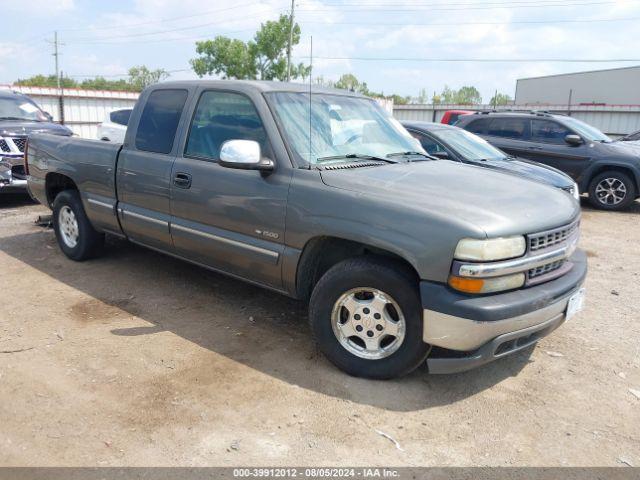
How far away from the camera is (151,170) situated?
15.0 ft

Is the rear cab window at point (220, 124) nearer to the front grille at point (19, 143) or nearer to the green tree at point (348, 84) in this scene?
the green tree at point (348, 84)

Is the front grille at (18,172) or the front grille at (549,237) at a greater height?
the front grille at (549,237)

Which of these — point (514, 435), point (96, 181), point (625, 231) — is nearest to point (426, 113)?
point (625, 231)

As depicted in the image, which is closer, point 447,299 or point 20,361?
point 447,299

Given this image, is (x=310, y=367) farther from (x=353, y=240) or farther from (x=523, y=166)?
(x=523, y=166)

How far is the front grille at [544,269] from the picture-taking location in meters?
3.19

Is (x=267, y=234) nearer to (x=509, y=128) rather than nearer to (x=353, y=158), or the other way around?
(x=353, y=158)

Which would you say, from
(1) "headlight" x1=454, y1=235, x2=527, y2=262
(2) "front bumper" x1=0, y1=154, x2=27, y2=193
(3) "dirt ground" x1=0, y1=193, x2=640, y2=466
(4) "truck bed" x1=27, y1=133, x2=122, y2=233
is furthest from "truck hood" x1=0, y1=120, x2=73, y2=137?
(1) "headlight" x1=454, y1=235, x2=527, y2=262

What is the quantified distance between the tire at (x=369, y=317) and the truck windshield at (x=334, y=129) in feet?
2.99

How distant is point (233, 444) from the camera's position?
2.79 meters

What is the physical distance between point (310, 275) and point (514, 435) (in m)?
1.62

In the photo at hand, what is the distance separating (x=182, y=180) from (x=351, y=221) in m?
1.68

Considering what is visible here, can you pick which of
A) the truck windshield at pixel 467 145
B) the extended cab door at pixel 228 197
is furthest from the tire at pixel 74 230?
the truck windshield at pixel 467 145

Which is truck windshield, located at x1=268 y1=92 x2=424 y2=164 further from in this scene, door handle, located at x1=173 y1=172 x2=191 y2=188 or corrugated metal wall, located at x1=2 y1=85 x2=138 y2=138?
corrugated metal wall, located at x1=2 y1=85 x2=138 y2=138
